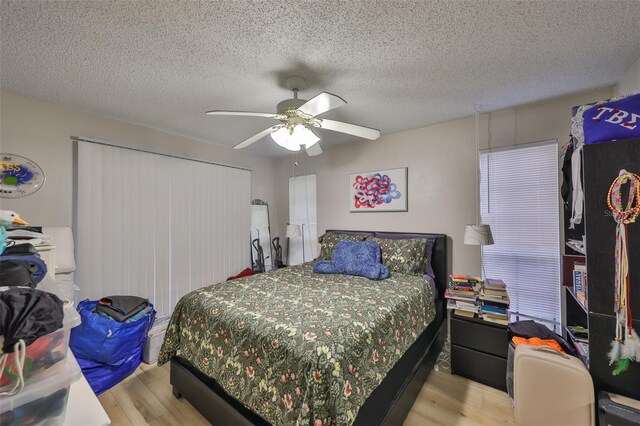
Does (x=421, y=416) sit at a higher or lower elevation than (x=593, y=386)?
lower

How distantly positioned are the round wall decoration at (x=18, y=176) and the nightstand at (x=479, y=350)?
12.7 ft

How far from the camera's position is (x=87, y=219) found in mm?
2607

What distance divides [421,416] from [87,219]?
3360 millimetres

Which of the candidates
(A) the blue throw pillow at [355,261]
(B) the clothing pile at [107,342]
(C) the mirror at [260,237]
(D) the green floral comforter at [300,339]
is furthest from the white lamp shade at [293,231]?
(B) the clothing pile at [107,342]

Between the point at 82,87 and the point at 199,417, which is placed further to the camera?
the point at 82,87

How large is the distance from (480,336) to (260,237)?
3281 mm

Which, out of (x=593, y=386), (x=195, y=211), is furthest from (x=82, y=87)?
(x=593, y=386)

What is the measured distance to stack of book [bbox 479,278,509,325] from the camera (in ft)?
7.06

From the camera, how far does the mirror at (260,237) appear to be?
427 centimetres

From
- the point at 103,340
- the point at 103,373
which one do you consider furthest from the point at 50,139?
the point at 103,373

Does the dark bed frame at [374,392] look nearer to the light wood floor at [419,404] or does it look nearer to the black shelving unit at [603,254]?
the light wood floor at [419,404]

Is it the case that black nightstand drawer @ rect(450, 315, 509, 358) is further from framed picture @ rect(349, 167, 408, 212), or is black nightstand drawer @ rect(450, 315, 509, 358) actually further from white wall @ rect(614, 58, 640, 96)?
white wall @ rect(614, 58, 640, 96)

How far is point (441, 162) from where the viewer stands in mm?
3004

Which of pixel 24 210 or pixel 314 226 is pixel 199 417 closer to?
pixel 24 210
